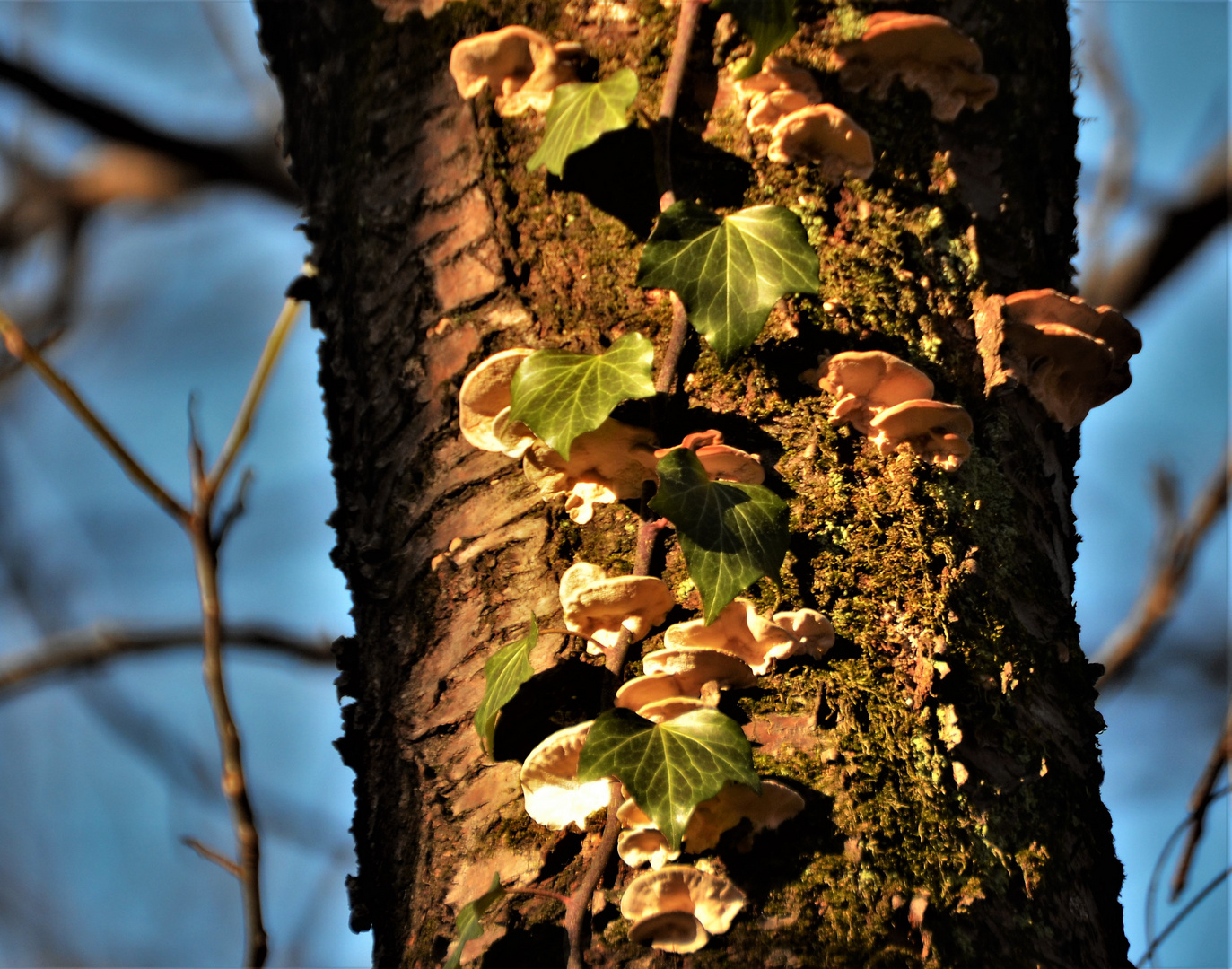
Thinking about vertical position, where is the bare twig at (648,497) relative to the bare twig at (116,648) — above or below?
below

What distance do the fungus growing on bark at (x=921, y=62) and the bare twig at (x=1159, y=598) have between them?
149 inches

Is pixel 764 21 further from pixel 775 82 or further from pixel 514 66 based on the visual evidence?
pixel 514 66

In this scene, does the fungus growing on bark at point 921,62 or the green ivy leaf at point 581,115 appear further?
the fungus growing on bark at point 921,62

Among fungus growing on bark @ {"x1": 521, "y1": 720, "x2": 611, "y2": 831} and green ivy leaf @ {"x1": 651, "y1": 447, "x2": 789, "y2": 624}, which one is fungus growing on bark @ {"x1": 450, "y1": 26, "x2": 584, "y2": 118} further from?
fungus growing on bark @ {"x1": 521, "y1": 720, "x2": 611, "y2": 831}

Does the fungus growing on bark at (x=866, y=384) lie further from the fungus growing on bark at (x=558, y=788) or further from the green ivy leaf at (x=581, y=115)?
the fungus growing on bark at (x=558, y=788)

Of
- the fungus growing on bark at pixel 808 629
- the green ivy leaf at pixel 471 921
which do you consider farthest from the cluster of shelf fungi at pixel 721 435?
the green ivy leaf at pixel 471 921

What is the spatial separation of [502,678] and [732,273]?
0.83 m

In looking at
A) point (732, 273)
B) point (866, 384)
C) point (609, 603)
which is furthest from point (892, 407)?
point (609, 603)

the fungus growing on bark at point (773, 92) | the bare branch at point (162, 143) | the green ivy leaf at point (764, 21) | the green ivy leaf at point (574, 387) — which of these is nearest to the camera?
the green ivy leaf at point (574, 387)

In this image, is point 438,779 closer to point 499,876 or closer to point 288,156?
point 499,876

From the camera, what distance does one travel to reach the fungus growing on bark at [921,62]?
215 centimetres

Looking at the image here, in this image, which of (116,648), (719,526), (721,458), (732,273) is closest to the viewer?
(719,526)

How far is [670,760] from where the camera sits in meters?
1.46

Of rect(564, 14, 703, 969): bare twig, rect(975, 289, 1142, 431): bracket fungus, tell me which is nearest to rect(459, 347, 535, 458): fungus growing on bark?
rect(564, 14, 703, 969): bare twig
